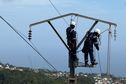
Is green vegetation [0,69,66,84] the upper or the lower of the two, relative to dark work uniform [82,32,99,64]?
upper

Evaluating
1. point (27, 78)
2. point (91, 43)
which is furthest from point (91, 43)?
point (27, 78)

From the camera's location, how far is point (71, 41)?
942 inches

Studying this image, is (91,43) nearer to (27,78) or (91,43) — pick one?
(91,43)

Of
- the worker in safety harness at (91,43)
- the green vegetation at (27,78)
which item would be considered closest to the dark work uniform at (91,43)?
the worker in safety harness at (91,43)

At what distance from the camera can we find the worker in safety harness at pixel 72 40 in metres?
23.6

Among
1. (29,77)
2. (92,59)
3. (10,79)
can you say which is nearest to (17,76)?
(29,77)

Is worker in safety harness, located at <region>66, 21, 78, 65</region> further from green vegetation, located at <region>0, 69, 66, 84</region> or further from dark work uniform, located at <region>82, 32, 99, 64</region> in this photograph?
green vegetation, located at <region>0, 69, 66, 84</region>

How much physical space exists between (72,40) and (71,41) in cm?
7

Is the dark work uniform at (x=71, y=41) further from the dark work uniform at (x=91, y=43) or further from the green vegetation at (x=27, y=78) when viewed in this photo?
the green vegetation at (x=27, y=78)

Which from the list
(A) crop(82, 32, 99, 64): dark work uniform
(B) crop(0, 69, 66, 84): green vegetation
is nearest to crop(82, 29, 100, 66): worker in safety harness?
(A) crop(82, 32, 99, 64): dark work uniform

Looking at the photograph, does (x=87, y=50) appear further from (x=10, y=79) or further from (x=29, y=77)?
(x=29, y=77)

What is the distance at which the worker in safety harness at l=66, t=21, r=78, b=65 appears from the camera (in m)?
23.6

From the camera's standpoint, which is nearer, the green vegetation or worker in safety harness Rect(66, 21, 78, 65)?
worker in safety harness Rect(66, 21, 78, 65)

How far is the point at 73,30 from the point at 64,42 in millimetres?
690
